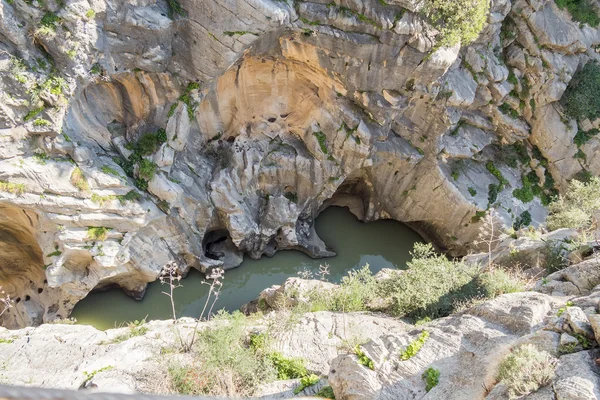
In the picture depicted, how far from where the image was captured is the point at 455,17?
12398mm

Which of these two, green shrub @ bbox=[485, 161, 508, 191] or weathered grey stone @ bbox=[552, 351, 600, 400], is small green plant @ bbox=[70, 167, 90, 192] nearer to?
weathered grey stone @ bbox=[552, 351, 600, 400]

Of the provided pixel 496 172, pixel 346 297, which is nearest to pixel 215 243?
pixel 346 297

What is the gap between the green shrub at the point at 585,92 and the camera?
16438mm

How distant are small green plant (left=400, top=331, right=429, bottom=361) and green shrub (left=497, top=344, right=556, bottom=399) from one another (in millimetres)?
1592

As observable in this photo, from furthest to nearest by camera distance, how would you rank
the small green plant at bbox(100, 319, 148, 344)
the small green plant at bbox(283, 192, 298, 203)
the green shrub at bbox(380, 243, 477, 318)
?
the small green plant at bbox(283, 192, 298, 203), the green shrub at bbox(380, 243, 477, 318), the small green plant at bbox(100, 319, 148, 344)

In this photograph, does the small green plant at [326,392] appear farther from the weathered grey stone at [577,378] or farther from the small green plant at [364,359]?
the weathered grey stone at [577,378]

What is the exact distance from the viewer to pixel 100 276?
493 inches

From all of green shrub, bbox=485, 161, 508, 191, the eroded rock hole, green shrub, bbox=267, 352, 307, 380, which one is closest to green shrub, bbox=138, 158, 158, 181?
the eroded rock hole

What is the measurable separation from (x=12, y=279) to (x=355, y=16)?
46.0 feet

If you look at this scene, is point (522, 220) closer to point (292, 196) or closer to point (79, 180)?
point (292, 196)

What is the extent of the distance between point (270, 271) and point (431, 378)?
10.3 meters

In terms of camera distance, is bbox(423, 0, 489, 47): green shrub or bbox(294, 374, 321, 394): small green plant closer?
bbox(294, 374, 321, 394): small green plant

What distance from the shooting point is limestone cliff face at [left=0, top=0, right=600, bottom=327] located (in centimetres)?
1097

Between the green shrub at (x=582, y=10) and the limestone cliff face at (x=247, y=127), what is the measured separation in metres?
0.26
